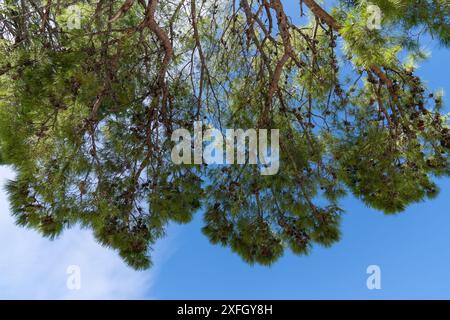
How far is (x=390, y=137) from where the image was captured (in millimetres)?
2977

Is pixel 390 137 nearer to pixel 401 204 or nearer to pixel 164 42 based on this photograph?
pixel 401 204

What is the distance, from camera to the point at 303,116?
10.9ft

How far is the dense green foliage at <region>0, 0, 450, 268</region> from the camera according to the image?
8.10 feet

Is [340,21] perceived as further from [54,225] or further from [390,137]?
[54,225]

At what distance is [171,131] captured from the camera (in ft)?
10.3

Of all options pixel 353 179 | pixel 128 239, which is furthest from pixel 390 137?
pixel 128 239

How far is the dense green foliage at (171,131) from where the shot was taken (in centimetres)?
247
